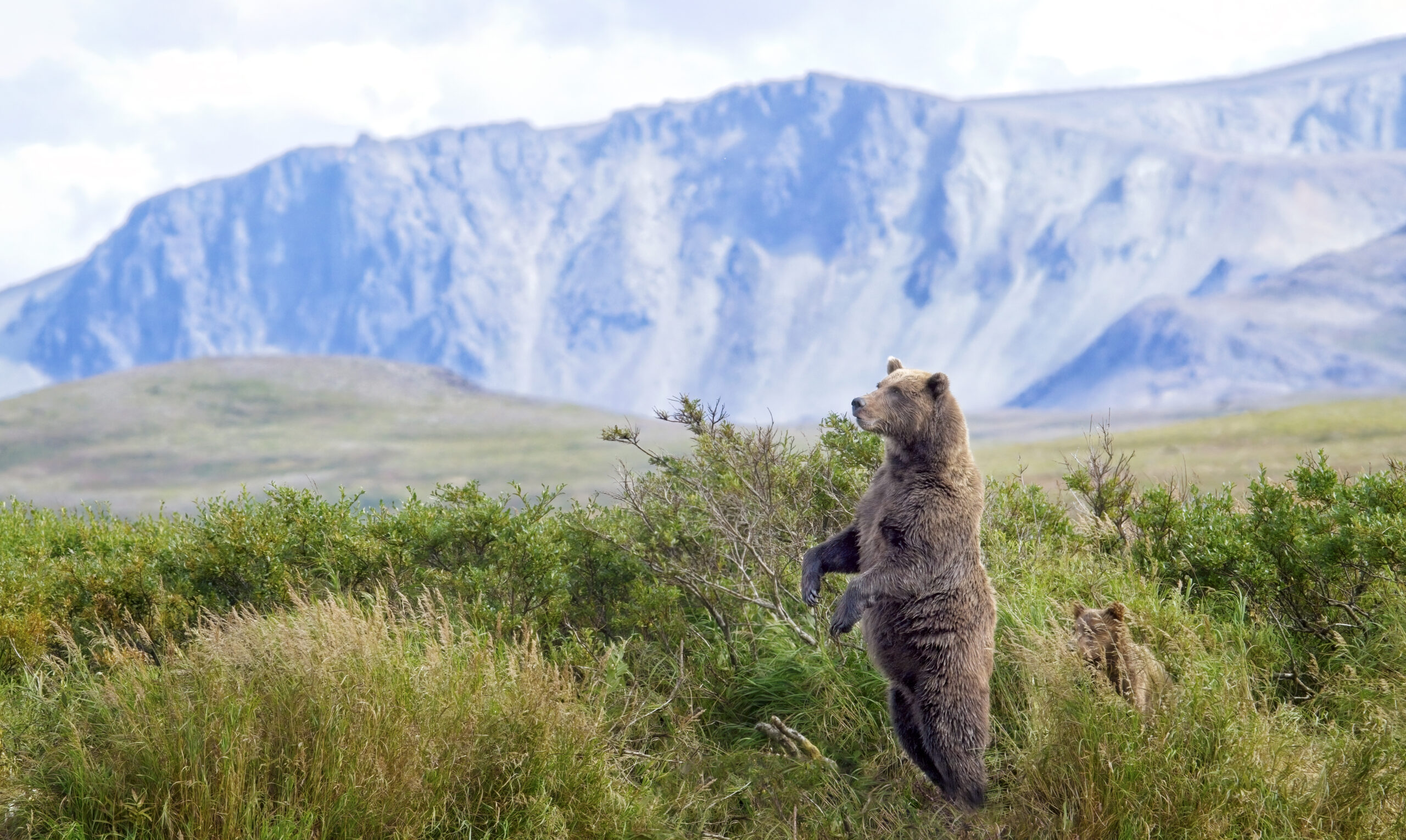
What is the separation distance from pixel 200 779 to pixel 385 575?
339cm

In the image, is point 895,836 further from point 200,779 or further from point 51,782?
point 51,782

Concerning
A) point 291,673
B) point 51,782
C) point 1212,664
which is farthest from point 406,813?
point 1212,664

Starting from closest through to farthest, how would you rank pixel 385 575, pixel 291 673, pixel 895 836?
pixel 291 673
pixel 895 836
pixel 385 575

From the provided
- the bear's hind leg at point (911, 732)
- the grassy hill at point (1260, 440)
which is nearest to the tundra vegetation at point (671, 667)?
the bear's hind leg at point (911, 732)

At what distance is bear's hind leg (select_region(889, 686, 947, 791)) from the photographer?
19.7ft

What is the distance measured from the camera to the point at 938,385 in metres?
6.00

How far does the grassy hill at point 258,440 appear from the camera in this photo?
146 m

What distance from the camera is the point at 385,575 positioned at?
8.62 meters

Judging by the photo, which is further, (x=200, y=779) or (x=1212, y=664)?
(x=1212, y=664)

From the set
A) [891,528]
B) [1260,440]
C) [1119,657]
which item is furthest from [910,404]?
[1260,440]

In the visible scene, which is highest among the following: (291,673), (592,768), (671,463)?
A: (671,463)

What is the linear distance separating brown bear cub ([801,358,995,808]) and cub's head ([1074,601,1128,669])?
0.52m

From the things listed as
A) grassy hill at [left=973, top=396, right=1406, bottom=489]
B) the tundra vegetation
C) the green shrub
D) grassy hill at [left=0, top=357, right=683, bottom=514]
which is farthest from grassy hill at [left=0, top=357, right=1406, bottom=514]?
the tundra vegetation

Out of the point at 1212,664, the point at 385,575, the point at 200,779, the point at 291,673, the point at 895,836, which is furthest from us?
the point at 385,575
